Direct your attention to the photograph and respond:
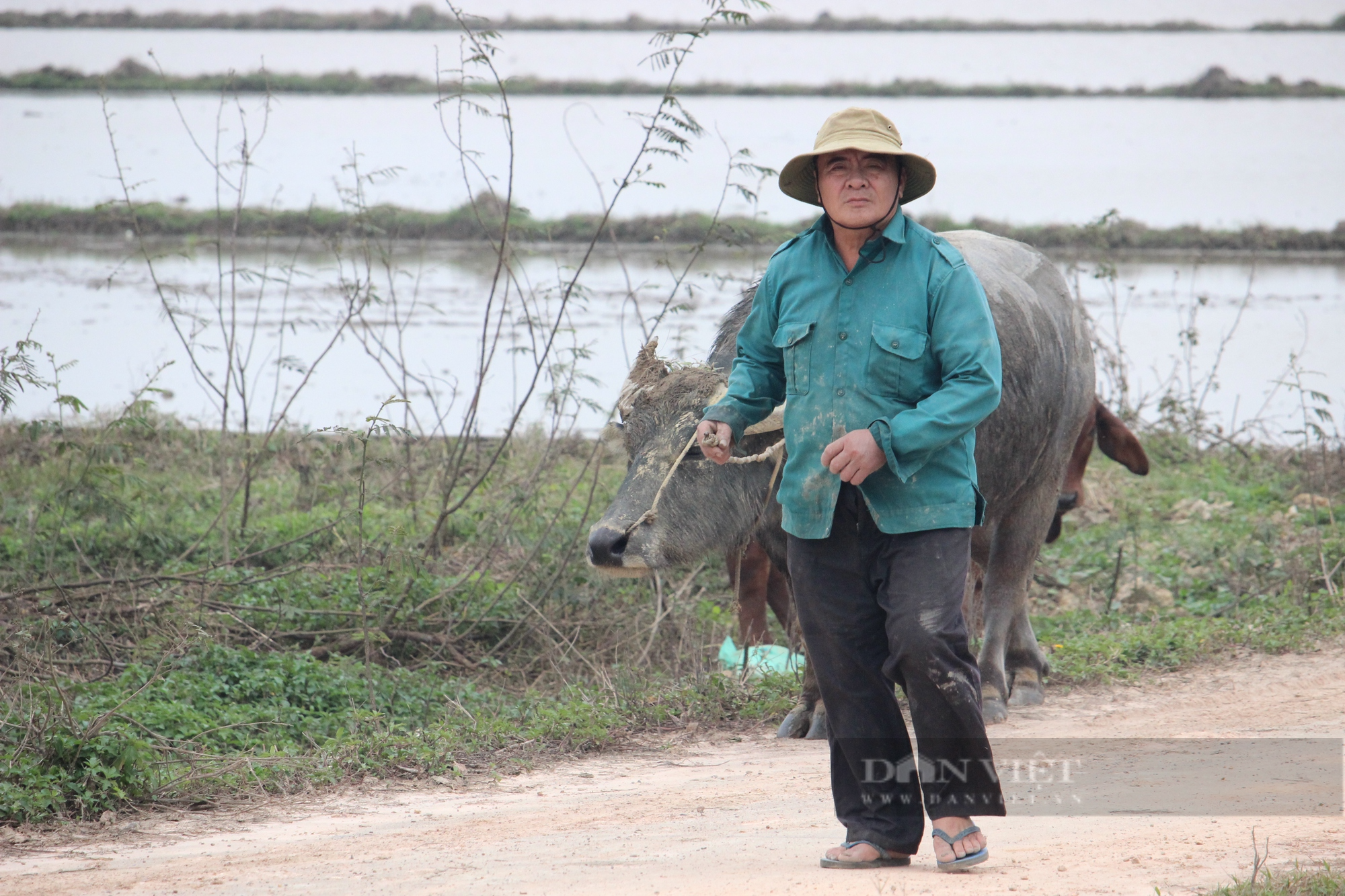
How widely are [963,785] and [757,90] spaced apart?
31.6 m

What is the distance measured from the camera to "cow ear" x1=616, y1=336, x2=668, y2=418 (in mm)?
4559

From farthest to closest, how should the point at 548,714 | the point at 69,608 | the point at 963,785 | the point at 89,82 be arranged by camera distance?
1. the point at 89,82
2. the point at 69,608
3. the point at 548,714
4. the point at 963,785

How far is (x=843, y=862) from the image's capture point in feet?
10.6

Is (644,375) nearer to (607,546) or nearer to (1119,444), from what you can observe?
(607,546)

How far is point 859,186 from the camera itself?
3258 millimetres

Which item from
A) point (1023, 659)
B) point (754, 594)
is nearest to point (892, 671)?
point (1023, 659)

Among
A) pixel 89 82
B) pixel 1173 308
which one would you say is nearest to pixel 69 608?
pixel 1173 308

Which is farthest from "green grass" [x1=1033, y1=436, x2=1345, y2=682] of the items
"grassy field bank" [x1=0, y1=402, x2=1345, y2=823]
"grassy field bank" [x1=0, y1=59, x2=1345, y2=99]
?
"grassy field bank" [x1=0, y1=59, x2=1345, y2=99]

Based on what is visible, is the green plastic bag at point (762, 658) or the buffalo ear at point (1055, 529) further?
the buffalo ear at point (1055, 529)

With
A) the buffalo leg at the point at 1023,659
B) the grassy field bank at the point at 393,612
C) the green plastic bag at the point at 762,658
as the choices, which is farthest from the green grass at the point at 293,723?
the buffalo leg at the point at 1023,659

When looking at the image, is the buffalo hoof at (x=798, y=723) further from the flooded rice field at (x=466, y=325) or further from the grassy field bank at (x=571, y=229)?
the grassy field bank at (x=571, y=229)

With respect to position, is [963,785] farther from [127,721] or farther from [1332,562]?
[1332,562]

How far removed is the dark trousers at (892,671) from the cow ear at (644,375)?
4.16ft

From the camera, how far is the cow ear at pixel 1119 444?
21.5ft
